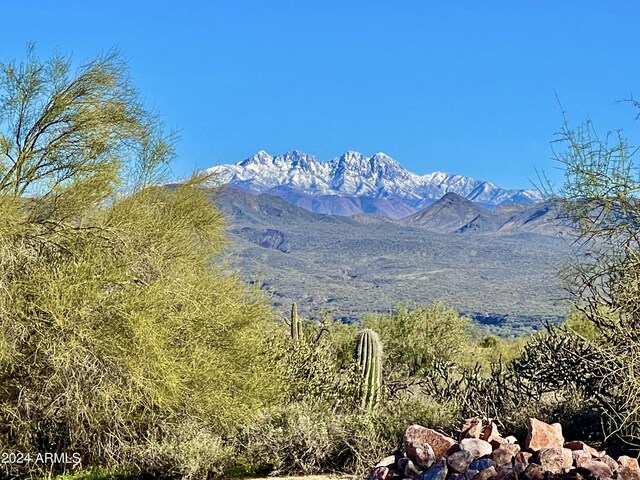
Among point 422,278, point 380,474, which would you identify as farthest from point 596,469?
point 422,278

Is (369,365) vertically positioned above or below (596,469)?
→ above

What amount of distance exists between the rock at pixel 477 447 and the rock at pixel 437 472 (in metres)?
0.27

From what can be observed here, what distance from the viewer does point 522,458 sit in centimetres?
745

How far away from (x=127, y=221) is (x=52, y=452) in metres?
3.28

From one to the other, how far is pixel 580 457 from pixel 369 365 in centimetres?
606

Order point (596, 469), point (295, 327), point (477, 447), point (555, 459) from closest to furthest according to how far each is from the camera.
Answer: point (596, 469), point (555, 459), point (477, 447), point (295, 327)

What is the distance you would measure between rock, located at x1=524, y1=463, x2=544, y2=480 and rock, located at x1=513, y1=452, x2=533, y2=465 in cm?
21

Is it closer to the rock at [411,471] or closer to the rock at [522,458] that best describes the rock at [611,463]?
the rock at [522,458]

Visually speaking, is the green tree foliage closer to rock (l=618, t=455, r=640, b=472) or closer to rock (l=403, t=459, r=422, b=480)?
rock (l=403, t=459, r=422, b=480)

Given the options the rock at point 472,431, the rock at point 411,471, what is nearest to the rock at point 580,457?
the rock at point 472,431

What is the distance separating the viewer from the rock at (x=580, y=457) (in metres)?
7.27

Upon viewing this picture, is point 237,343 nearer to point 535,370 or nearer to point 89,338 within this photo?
point 89,338

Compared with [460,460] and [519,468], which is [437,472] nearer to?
[460,460]

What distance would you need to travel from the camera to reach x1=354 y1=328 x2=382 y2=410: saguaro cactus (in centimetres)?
1294
